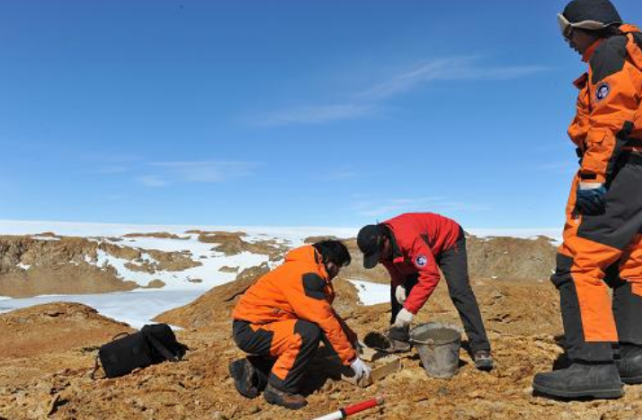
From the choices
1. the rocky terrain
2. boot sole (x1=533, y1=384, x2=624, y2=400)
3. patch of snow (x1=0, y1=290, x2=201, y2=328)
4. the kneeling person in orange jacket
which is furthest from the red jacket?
patch of snow (x1=0, y1=290, x2=201, y2=328)

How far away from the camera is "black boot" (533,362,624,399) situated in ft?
11.2

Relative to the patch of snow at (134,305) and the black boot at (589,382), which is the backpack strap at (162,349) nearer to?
the black boot at (589,382)

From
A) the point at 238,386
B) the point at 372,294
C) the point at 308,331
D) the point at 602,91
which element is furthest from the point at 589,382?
the point at 372,294

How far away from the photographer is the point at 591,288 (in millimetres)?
3414

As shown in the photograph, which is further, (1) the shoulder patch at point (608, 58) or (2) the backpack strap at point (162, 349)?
(2) the backpack strap at point (162, 349)

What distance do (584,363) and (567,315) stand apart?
303mm

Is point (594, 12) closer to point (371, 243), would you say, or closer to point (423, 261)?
point (423, 261)

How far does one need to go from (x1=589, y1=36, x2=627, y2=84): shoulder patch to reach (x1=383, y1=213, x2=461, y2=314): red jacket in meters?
1.99

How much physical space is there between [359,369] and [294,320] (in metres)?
0.70

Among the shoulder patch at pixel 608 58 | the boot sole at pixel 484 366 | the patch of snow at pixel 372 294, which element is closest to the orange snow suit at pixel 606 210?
the shoulder patch at pixel 608 58

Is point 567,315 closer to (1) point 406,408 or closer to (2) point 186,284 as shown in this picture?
(1) point 406,408

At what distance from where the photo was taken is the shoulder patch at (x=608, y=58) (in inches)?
128

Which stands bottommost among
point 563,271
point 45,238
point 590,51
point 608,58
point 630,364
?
point 630,364

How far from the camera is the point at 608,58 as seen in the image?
3295 mm
